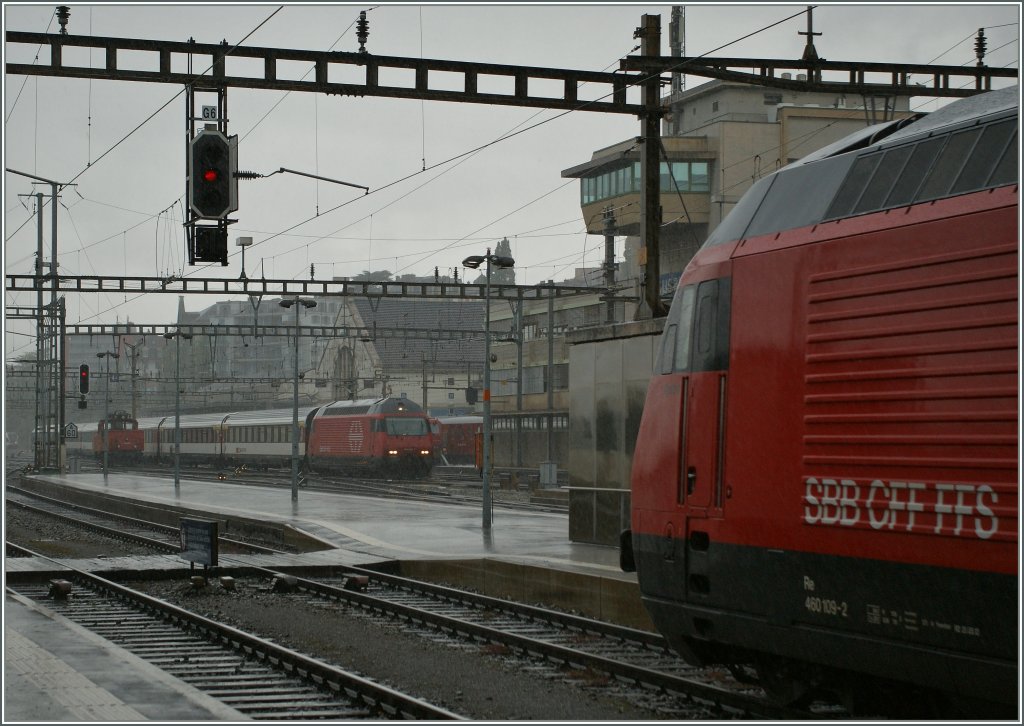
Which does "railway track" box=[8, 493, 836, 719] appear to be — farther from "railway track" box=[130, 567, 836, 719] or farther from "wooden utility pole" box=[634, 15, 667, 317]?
"wooden utility pole" box=[634, 15, 667, 317]

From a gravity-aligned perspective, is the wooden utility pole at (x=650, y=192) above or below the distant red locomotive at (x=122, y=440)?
above

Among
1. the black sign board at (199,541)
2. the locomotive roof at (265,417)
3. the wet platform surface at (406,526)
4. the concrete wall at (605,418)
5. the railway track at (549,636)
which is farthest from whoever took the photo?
the locomotive roof at (265,417)

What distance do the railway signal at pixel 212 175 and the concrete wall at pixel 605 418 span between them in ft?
22.2

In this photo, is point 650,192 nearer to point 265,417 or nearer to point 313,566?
point 313,566

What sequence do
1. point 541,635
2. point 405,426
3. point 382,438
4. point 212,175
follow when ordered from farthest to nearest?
point 405,426 → point 382,438 → point 212,175 → point 541,635

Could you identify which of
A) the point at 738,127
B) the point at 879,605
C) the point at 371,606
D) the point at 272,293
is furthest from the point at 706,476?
the point at 738,127

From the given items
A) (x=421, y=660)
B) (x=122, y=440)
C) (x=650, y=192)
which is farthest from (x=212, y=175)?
(x=122, y=440)

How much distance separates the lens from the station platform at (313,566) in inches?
392

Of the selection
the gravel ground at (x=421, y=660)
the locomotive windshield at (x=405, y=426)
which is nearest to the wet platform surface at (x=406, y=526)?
the gravel ground at (x=421, y=660)

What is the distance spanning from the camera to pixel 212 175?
15.7m

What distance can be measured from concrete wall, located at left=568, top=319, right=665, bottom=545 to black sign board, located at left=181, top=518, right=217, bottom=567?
574 cm

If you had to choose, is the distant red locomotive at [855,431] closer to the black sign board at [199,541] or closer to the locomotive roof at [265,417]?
the black sign board at [199,541]

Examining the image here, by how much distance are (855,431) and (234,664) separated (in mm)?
7592

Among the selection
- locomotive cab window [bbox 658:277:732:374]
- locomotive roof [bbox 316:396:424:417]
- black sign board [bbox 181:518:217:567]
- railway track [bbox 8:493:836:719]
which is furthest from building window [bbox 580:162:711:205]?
locomotive cab window [bbox 658:277:732:374]
